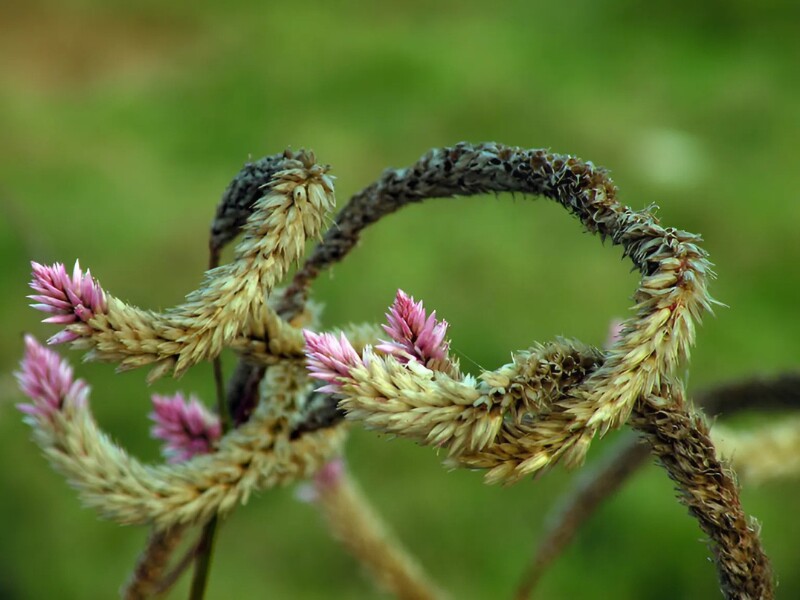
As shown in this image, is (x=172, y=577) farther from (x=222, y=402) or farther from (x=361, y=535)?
(x=361, y=535)

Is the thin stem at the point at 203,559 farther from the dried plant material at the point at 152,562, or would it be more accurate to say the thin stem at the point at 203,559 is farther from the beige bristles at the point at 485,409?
the beige bristles at the point at 485,409

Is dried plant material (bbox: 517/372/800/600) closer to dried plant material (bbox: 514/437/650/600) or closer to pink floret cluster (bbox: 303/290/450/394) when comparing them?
dried plant material (bbox: 514/437/650/600)

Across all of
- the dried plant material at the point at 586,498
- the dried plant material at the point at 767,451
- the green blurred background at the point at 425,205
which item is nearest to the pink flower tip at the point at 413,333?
the dried plant material at the point at 586,498

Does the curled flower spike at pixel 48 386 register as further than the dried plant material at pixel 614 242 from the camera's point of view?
Yes

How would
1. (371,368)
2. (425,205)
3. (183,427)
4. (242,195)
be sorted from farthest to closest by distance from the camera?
(425,205) → (183,427) → (242,195) → (371,368)

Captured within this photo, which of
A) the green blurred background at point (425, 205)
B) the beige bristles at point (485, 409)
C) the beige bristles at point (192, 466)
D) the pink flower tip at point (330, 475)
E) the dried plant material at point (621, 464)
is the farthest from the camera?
the green blurred background at point (425, 205)

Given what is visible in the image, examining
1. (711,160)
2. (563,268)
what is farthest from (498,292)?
(711,160)

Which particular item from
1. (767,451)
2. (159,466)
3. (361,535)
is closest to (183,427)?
(159,466)

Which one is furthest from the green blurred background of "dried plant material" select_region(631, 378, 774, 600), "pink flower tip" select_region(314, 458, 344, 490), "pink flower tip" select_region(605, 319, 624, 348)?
"dried plant material" select_region(631, 378, 774, 600)
